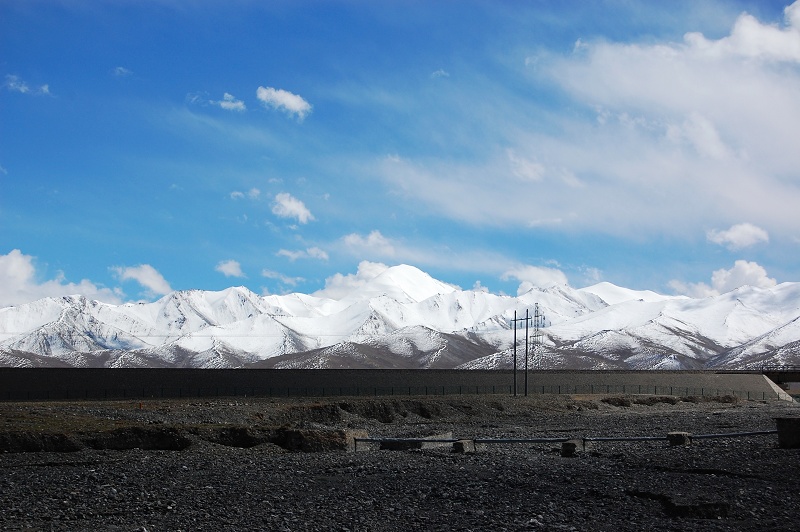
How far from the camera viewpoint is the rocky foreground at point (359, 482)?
18359 mm

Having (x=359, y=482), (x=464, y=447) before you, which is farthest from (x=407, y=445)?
(x=359, y=482)

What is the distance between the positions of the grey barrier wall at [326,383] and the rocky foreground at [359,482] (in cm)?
4407

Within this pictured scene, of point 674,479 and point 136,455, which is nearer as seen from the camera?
point 674,479

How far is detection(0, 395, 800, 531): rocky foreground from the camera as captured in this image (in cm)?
1836

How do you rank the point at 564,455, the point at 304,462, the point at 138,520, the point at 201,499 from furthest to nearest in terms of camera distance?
the point at 564,455 → the point at 304,462 → the point at 201,499 → the point at 138,520

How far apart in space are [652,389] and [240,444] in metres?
80.5

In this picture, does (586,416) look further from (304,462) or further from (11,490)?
(11,490)

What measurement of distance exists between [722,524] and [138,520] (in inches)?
497

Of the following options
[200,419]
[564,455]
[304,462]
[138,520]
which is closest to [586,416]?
[200,419]

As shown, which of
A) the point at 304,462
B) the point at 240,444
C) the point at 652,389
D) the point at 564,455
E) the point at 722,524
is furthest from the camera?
the point at 652,389

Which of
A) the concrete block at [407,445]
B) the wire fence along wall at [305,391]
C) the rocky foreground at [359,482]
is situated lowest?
the rocky foreground at [359,482]

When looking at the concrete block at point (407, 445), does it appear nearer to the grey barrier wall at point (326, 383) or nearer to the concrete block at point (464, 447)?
the concrete block at point (464, 447)

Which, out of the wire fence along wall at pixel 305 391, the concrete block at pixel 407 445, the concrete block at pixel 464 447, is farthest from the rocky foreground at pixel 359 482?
the wire fence along wall at pixel 305 391

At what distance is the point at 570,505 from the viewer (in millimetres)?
19438
